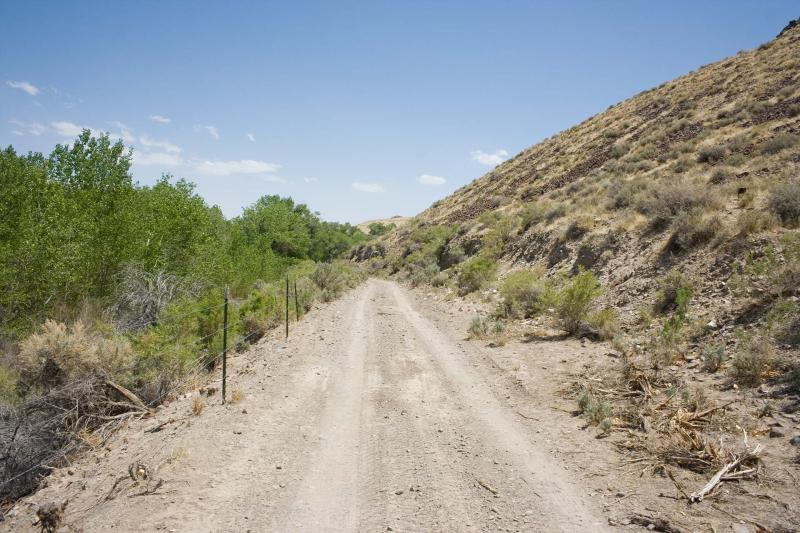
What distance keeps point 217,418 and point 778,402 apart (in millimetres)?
9042

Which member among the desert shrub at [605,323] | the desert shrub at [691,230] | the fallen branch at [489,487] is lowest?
the fallen branch at [489,487]

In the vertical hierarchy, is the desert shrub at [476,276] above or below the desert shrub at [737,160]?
below

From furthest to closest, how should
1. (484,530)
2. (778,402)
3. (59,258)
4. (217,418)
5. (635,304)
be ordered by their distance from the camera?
1. (59,258)
2. (635,304)
3. (217,418)
4. (778,402)
5. (484,530)

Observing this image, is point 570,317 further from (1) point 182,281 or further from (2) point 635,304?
(1) point 182,281

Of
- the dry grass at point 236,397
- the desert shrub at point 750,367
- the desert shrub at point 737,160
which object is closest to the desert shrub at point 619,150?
the desert shrub at point 737,160

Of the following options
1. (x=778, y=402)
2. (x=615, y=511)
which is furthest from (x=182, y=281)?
(x=778, y=402)

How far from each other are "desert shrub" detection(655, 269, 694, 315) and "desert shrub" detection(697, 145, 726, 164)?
10935mm

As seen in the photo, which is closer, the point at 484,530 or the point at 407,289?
the point at 484,530

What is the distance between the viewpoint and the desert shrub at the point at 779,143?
54.5 ft

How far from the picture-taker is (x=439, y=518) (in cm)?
484

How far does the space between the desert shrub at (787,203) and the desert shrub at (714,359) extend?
18.7 feet

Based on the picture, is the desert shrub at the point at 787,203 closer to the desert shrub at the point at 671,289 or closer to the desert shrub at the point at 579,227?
the desert shrub at the point at 671,289

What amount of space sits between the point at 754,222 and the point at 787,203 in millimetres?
1022

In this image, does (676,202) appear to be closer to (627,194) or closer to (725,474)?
(627,194)
